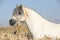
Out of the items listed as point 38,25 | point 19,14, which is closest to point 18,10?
point 19,14

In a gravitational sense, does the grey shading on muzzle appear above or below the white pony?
above

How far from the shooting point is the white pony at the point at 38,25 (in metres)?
6.96

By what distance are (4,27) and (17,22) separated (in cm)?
440

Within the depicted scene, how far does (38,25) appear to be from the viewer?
22.9ft

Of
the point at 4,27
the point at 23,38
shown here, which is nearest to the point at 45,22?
the point at 23,38

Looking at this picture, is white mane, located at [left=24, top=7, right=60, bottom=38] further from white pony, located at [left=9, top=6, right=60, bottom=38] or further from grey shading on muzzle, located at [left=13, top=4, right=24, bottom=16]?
grey shading on muzzle, located at [left=13, top=4, right=24, bottom=16]

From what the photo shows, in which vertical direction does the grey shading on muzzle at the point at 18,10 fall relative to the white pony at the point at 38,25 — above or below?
above

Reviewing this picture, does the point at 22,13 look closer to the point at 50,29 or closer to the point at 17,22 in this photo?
the point at 17,22

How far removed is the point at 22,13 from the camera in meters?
7.02

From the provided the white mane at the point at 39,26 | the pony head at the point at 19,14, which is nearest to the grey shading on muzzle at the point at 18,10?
the pony head at the point at 19,14

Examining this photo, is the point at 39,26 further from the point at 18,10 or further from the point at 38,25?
the point at 18,10

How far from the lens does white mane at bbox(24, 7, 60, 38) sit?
22.8ft

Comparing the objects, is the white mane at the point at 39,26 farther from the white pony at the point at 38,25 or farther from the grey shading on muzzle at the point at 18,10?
the grey shading on muzzle at the point at 18,10

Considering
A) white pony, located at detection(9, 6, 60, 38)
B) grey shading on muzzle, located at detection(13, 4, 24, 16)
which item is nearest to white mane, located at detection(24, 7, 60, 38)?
white pony, located at detection(9, 6, 60, 38)
